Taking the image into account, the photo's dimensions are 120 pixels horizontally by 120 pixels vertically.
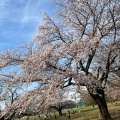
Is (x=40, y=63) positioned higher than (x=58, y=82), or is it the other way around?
(x=40, y=63)

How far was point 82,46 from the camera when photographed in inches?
561

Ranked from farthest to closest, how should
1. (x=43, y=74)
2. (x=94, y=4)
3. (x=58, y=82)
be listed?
(x=94, y=4)
(x=43, y=74)
(x=58, y=82)

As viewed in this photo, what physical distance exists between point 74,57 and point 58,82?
1915 millimetres

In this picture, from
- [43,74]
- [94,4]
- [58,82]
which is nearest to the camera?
[58,82]

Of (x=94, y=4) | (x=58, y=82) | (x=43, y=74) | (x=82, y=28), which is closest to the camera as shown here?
(x=58, y=82)

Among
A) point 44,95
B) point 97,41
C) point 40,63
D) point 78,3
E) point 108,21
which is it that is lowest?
point 44,95

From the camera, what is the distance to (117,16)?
637 inches

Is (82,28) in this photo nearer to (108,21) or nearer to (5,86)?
(108,21)

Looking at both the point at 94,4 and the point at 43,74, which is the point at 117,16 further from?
the point at 43,74

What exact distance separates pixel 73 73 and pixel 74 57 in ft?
3.36

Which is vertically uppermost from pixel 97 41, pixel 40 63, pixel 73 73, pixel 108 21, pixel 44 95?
pixel 108 21

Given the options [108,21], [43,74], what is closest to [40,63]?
[43,74]

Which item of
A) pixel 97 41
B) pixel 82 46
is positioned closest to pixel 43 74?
pixel 82 46

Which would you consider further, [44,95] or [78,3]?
[78,3]
